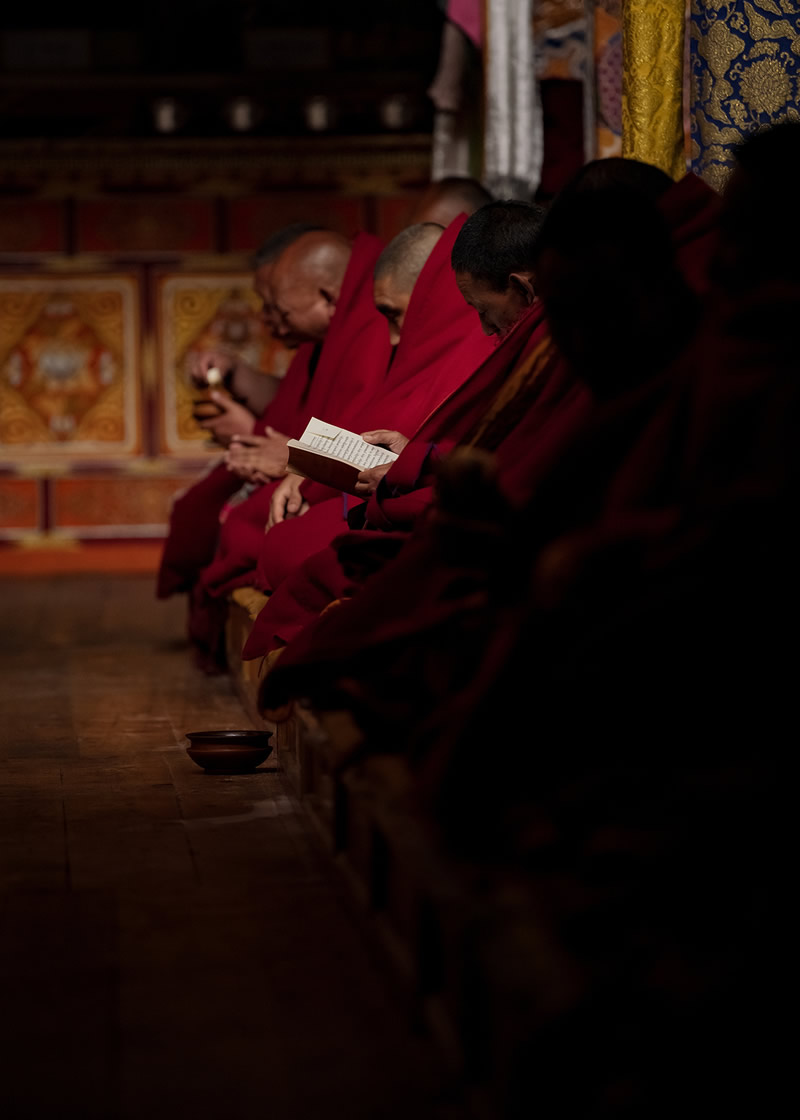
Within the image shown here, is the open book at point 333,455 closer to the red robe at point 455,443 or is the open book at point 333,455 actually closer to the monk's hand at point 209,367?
the red robe at point 455,443

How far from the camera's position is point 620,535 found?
163cm

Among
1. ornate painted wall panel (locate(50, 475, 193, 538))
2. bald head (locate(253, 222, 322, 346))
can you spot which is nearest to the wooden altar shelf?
bald head (locate(253, 222, 322, 346))

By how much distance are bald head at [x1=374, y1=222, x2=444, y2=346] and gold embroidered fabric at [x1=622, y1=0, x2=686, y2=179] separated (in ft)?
2.04

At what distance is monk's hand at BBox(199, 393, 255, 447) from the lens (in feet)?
17.6

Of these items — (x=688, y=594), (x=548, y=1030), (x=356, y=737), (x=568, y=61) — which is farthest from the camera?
(x=568, y=61)

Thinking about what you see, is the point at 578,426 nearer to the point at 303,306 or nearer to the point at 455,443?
the point at 455,443

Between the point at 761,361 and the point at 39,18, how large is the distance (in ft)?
26.4

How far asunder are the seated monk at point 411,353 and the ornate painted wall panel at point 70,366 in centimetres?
502

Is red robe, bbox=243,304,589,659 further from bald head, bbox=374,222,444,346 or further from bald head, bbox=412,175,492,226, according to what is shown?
bald head, bbox=412,175,492,226

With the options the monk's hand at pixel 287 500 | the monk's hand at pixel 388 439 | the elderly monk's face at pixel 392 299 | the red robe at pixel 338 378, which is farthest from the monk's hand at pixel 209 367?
the monk's hand at pixel 388 439

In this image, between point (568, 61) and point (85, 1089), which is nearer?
point (85, 1089)

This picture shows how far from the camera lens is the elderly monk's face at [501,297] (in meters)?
3.09

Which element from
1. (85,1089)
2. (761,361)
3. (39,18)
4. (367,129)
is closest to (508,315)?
(761,361)

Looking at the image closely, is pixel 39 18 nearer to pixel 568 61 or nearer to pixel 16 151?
pixel 16 151
